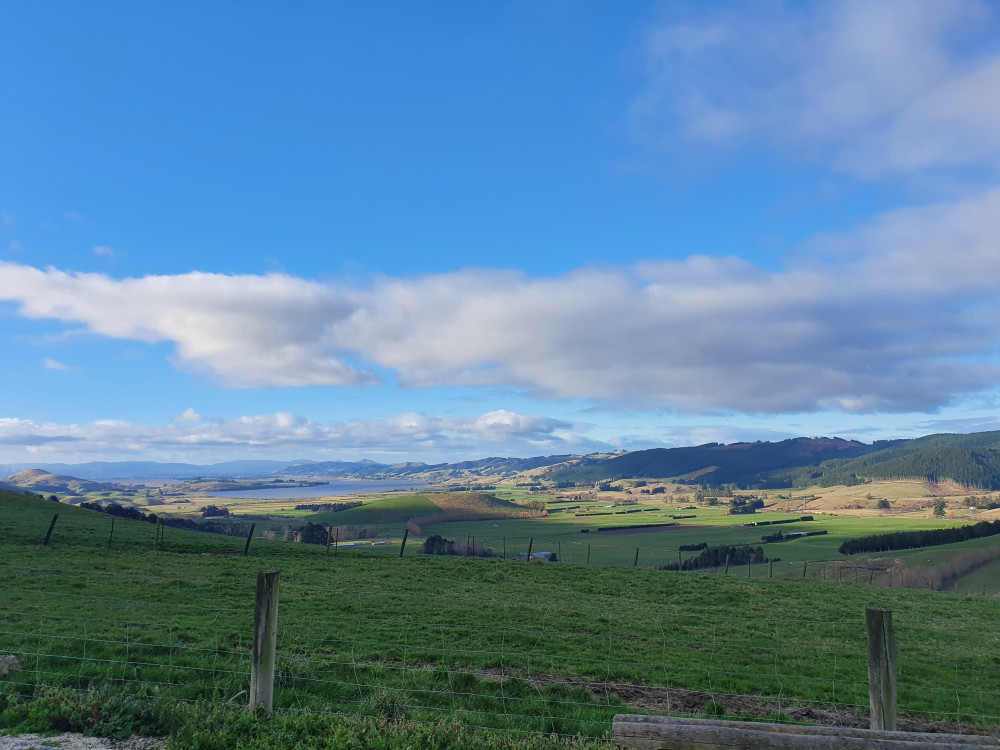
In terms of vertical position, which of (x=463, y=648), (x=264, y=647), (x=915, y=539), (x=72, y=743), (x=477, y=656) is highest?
(x=264, y=647)

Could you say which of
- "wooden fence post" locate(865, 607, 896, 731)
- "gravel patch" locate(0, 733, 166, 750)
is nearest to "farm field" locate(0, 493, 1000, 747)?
"gravel patch" locate(0, 733, 166, 750)

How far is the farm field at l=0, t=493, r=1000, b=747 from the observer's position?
950 centimetres

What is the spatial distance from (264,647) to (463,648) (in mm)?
7675

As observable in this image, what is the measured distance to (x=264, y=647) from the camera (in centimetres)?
793

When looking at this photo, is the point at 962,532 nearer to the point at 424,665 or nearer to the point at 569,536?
the point at 569,536

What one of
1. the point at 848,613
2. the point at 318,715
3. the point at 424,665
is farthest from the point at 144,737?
the point at 848,613

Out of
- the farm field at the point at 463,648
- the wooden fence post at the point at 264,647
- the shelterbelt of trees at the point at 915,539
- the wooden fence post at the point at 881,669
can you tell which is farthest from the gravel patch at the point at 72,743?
the shelterbelt of trees at the point at 915,539

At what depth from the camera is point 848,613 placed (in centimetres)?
2453

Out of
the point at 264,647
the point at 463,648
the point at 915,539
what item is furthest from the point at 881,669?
the point at 915,539

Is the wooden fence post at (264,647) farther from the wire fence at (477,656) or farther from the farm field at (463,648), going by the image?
the wire fence at (477,656)

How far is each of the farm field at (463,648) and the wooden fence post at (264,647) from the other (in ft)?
1.43

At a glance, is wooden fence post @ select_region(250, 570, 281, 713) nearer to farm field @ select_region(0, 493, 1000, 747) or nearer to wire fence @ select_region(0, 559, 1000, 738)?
farm field @ select_region(0, 493, 1000, 747)

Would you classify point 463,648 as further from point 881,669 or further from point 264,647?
point 881,669

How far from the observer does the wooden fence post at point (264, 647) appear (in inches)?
312
